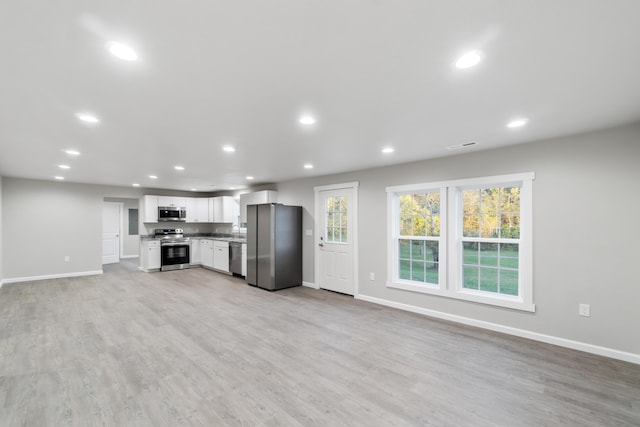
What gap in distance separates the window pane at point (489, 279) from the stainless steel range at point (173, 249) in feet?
24.8

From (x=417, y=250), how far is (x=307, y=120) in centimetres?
297

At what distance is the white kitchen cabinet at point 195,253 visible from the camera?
27.8 feet

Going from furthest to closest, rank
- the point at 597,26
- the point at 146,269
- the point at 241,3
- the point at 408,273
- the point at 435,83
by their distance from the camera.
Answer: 1. the point at 146,269
2. the point at 408,273
3. the point at 435,83
4. the point at 597,26
5. the point at 241,3

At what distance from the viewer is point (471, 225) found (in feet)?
13.4

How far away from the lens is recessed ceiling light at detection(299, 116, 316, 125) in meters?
2.62

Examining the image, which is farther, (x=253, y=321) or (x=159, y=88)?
(x=253, y=321)

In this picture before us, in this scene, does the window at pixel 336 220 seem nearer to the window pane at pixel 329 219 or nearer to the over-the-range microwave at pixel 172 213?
the window pane at pixel 329 219

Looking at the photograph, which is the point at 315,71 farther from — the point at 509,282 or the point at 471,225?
the point at 509,282

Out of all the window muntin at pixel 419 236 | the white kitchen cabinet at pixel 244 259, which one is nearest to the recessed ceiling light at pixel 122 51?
the window muntin at pixel 419 236

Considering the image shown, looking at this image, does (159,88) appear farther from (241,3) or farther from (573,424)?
(573,424)

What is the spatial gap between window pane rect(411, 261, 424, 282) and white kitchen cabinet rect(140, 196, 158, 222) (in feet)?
23.1

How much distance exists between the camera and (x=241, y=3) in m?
1.25

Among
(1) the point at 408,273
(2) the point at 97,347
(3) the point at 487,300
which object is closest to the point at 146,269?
(2) the point at 97,347

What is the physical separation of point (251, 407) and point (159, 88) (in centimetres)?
248
